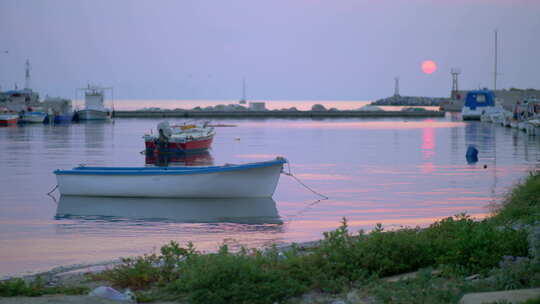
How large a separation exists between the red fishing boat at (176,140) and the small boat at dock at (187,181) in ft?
60.7

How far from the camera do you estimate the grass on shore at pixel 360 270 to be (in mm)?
7664

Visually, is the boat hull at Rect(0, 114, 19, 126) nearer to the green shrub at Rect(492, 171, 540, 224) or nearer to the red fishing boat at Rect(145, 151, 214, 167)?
the red fishing boat at Rect(145, 151, 214, 167)

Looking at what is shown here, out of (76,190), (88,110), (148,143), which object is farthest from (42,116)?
(76,190)

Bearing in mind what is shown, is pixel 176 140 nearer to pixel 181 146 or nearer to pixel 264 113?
pixel 181 146

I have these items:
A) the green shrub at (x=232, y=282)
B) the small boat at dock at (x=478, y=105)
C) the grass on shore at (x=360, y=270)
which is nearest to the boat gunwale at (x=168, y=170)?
the grass on shore at (x=360, y=270)

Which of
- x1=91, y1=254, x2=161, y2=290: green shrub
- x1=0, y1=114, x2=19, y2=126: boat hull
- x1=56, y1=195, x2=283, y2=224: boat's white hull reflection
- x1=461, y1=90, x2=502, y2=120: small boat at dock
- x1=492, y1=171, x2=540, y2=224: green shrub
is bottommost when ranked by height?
x1=56, y1=195, x2=283, y2=224: boat's white hull reflection

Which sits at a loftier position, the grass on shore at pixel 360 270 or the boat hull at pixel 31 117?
the boat hull at pixel 31 117

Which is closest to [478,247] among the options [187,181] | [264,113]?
[187,181]

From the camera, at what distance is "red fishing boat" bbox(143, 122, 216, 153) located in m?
39.4

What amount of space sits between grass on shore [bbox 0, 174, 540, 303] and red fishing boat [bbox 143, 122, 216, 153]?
30.1 meters

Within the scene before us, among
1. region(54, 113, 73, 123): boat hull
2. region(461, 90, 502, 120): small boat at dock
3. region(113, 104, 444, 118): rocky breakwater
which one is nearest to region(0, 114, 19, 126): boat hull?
region(54, 113, 73, 123): boat hull

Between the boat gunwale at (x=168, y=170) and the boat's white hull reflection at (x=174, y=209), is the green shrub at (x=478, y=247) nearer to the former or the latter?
the boat's white hull reflection at (x=174, y=209)

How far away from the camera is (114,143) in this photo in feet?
170

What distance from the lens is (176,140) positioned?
40.0 meters
